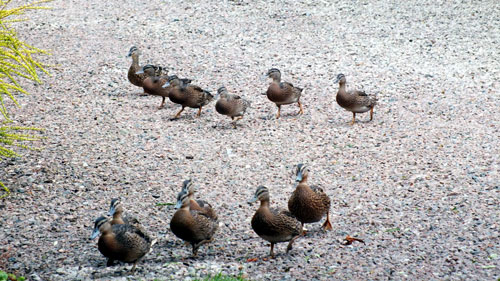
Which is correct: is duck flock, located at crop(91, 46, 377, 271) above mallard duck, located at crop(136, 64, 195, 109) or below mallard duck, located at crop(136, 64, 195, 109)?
below

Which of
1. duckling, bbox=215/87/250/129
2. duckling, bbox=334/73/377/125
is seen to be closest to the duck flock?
duckling, bbox=215/87/250/129

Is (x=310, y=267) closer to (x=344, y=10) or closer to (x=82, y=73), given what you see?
(x=82, y=73)

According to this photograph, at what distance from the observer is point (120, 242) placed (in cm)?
553

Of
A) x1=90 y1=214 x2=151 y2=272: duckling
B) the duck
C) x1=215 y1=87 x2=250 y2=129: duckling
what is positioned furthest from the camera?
the duck

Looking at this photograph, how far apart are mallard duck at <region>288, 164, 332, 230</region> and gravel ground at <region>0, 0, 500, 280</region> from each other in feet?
0.91

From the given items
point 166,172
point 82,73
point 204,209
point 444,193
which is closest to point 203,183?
point 166,172

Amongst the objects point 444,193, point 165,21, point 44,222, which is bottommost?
point 44,222

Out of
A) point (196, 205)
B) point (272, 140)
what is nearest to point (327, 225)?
point (196, 205)

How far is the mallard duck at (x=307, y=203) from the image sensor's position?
6215mm

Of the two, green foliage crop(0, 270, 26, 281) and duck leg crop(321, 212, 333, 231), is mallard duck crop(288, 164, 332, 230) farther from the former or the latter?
green foliage crop(0, 270, 26, 281)

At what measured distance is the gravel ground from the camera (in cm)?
603

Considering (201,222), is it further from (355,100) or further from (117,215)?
(355,100)

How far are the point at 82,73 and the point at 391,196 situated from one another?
255 inches

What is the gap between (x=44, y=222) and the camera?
22.0 feet
